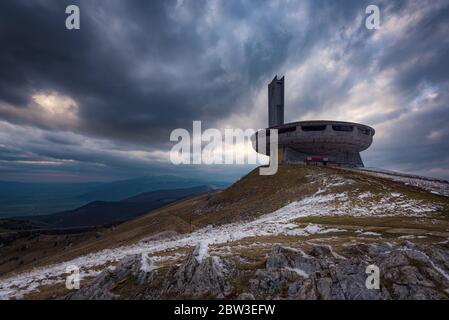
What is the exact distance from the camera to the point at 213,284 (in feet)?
37.9

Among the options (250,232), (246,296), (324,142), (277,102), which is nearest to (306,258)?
(246,296)

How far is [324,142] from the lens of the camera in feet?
245

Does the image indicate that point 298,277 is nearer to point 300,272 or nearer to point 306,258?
point 300,272

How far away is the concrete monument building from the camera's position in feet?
244

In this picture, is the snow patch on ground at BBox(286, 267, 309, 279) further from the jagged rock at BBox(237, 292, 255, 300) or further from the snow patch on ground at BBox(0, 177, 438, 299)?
the snow patch on ground at BBox(0, 177, 438, 299)

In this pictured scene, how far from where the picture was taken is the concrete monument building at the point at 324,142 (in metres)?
74.2

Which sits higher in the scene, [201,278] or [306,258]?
[306,258]

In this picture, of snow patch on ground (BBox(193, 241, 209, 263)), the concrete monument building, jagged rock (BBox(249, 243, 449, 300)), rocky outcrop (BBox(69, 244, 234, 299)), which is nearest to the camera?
jagged rock (BBox(249, 243, 449, 300))

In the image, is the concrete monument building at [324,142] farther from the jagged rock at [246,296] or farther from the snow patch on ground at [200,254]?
the jagged rock at [246,296]

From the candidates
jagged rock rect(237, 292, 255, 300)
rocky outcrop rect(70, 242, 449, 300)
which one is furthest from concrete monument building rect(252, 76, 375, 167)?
jagged rock rect(237, 292, 255, 300)

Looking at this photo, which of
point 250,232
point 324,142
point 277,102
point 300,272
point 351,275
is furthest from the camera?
point 277,102

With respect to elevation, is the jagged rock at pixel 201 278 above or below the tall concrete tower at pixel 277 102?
below

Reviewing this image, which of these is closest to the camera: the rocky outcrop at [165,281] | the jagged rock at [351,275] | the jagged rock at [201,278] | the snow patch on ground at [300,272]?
the jagged rock at [351,275]

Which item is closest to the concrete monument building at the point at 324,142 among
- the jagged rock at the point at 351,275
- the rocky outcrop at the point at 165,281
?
the jagged rock at the point at 351,275
